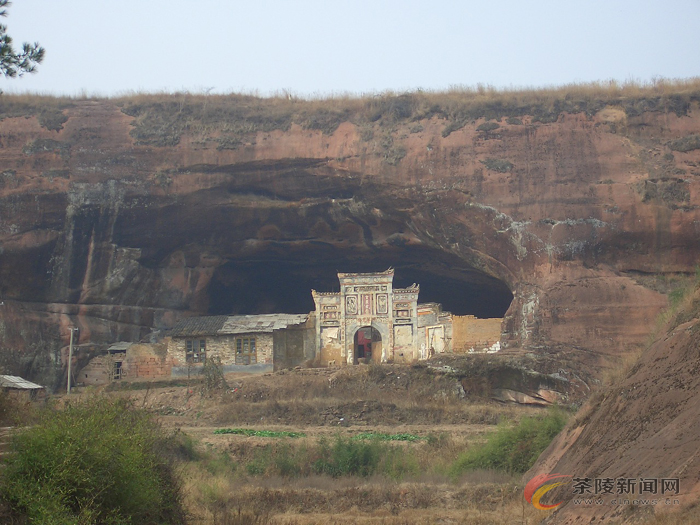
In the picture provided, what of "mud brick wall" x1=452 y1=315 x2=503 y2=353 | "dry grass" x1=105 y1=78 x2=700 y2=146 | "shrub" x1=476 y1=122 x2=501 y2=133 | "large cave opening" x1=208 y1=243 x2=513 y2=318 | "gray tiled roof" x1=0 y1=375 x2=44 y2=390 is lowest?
"gray tiled roof" x1=0 y1=375 x2=44 y2=390

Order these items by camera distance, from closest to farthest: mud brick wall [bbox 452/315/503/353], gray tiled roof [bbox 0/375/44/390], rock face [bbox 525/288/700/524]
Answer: rock face [bbox 525/288/700/524] < gray tiled roof [bbox 0/375/44/390] < mud brick wall [bbox 452/315/503/353]

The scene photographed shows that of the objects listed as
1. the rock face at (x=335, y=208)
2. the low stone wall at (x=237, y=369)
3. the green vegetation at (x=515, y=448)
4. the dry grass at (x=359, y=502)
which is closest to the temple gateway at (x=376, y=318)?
the rock face at (x=335, y=208)

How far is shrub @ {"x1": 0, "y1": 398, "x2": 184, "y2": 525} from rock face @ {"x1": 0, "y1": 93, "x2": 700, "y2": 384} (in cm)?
Result: 1819

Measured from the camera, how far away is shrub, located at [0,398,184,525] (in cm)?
1090

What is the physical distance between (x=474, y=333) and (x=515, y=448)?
46.5 feet

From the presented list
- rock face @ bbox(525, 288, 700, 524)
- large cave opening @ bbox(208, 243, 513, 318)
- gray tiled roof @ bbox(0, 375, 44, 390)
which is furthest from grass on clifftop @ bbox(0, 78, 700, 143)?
rock face @ bbox(525, 288, 700, 524)

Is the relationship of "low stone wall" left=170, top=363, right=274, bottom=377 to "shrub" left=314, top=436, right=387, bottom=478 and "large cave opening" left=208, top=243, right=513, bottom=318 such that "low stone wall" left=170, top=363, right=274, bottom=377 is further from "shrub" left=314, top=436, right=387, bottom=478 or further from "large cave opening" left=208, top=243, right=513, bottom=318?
"shrub" left=314, top=436, right=387, bottom=478

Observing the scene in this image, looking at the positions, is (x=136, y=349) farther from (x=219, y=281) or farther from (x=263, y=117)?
(x=263, y=117)

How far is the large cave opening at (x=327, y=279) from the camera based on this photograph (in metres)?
37.5

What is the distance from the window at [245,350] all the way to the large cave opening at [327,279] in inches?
187

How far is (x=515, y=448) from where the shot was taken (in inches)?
756

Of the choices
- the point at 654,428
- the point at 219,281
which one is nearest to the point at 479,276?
the point at 219,281

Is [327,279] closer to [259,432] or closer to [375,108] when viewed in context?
[375,108]

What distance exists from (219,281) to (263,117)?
8.25m
